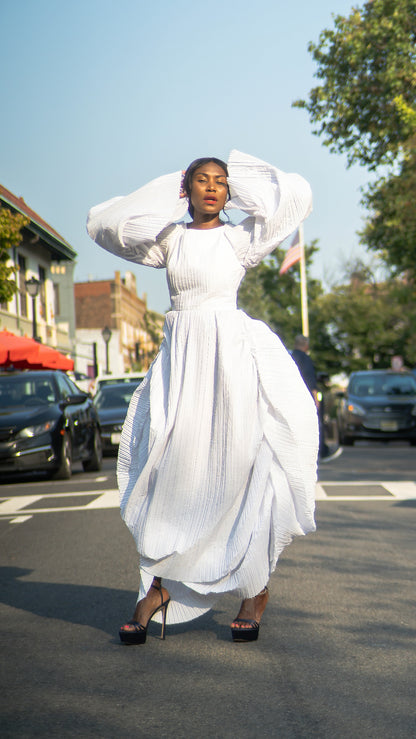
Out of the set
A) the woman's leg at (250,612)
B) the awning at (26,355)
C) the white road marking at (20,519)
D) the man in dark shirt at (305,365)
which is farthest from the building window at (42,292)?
the woman's leg at (250,612)

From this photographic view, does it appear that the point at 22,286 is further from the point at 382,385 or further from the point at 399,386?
the point at 399,386

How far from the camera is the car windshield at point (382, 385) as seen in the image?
22.2 m

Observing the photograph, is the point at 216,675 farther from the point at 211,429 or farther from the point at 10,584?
the point at 10,584

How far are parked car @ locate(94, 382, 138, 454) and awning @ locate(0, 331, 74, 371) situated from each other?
1345 millimetres

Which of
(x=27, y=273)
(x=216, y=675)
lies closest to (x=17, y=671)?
(x=216, y=675)

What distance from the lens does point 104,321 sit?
8275cm

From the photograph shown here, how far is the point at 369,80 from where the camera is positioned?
77.7ft

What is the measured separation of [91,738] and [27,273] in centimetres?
3250

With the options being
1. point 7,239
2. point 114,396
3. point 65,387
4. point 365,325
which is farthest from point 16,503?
point 365,325

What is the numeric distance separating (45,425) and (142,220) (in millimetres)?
9078

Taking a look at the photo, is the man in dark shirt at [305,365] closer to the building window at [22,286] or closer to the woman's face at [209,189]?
the woman's face at [209,189]

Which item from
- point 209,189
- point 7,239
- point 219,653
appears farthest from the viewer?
point 7,239

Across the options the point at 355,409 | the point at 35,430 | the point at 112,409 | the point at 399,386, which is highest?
the point at 399,386

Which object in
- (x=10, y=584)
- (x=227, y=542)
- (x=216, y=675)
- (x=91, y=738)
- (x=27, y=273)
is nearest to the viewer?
(x=91, y=738)
